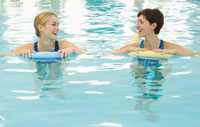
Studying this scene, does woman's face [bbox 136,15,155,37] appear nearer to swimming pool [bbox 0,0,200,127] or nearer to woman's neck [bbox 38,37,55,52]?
swimming pool [bbox 0,0,200,127]

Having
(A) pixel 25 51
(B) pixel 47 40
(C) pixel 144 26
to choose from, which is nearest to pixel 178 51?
(C) pixel 144 26

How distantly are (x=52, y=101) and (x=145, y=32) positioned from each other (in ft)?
9.28

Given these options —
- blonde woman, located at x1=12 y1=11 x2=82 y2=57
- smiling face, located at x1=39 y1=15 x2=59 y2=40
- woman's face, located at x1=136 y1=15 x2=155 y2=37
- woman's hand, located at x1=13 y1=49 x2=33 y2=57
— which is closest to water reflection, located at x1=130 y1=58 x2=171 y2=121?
woman's face, located at x1=136 y1=15 x2=155 y2=37

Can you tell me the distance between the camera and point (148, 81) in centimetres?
561

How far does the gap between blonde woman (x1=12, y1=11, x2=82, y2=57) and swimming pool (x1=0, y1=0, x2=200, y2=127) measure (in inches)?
6.9

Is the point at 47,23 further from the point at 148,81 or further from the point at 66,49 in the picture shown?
the point at 148,81

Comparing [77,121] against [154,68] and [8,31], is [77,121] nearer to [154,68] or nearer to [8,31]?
[154,68]

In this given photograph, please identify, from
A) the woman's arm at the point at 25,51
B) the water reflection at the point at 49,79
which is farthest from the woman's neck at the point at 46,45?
the water reflection at the point at 49,79

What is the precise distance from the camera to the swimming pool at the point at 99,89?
168 inches

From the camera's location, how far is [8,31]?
9922 mm

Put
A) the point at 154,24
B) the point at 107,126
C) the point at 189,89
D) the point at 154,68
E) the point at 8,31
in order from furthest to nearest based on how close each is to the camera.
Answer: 1. the point at 8,31
2. the point at 154,24
3. the point at 154,68
4. the point at 189,89
5. the point at 107,126

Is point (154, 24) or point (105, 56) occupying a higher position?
point (154, 24)

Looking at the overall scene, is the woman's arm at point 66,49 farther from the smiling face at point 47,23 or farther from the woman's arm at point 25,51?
the woman's arm at point 25,51

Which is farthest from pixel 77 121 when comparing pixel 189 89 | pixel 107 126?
pixel 189 89
